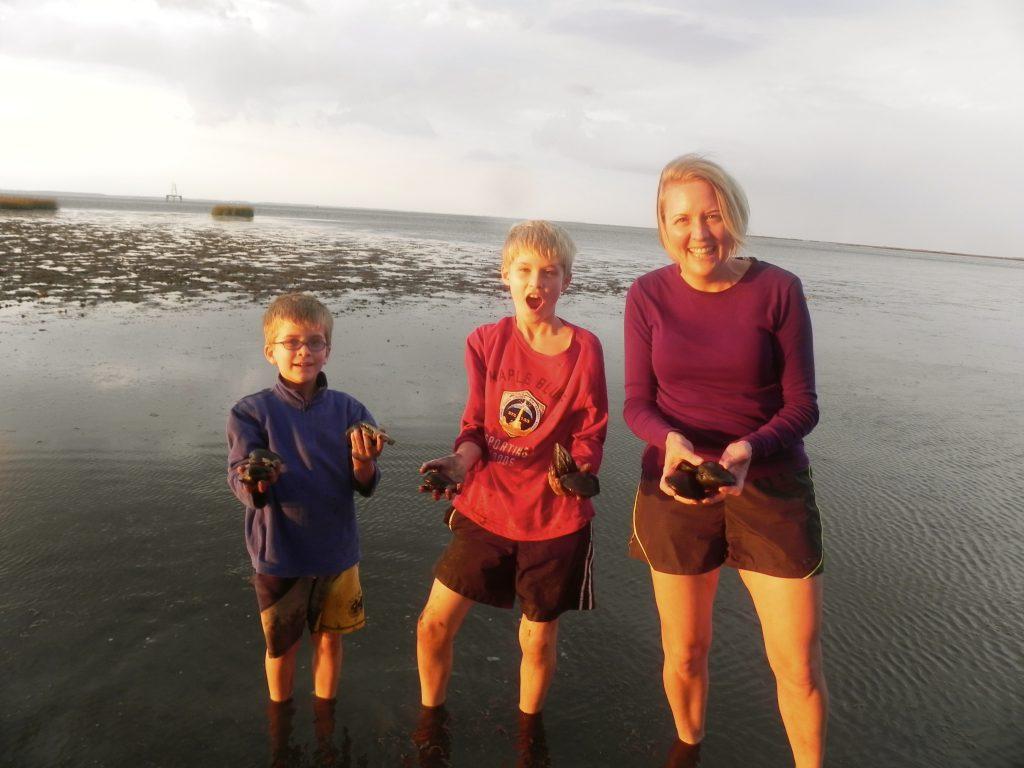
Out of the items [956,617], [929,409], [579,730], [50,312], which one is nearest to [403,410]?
[579,730]

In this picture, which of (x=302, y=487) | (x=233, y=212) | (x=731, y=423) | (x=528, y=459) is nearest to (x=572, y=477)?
(x=528, y=459)

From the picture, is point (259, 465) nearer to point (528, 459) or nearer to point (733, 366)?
point (528, 459)

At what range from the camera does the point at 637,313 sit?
8.83ft

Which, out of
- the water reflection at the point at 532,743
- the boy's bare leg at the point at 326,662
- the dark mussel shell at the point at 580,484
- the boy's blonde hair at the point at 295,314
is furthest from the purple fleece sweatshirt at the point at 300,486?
the water reflection at the point at 532,743

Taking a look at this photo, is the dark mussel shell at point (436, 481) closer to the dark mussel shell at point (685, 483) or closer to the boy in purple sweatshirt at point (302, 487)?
the boy in purple sweatshirt at point (302, 487)

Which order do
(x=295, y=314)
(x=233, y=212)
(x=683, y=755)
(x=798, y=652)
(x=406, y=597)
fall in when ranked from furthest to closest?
(x=233, y=212) < (x=406, y=597) < (x=683, y=755) < (x=295, y=314) < (x=798, y=652)

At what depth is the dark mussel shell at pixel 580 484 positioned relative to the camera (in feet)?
7.98

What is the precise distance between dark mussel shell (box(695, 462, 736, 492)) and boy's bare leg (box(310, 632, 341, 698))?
72.7 inches

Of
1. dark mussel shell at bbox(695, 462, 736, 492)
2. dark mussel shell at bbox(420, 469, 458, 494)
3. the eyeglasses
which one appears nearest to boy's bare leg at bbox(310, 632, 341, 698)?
dark mussel shell at bbox(420, 469, 458, 494)

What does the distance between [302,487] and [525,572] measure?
1.03 metres

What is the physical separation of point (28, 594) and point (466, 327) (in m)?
9.99

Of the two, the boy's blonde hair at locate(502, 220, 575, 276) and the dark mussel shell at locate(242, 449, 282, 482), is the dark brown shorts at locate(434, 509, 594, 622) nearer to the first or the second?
the dark mussel shell at locate(242, 449, 282, 482)

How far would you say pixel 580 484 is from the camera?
2.45 metres

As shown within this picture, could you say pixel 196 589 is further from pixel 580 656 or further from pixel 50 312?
pixel 50 312
